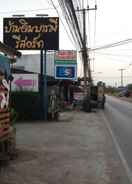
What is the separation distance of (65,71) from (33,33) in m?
11.9

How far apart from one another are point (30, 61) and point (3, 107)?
44.3 meters

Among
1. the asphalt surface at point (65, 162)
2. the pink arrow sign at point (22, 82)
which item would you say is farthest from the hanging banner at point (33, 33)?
the asphalt surface at point (65, 162)

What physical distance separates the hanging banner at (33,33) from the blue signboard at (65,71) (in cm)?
1069

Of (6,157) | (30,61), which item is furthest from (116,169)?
(30,61)

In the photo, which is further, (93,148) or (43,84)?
(43,84)

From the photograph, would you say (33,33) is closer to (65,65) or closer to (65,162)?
(65,65)

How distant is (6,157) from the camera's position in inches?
488

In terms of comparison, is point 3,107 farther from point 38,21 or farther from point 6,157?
point 38,21

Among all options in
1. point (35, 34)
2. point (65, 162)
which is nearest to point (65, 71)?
point (35, 34)

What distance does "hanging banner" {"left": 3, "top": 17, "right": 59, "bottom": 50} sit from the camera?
29656 millimetres

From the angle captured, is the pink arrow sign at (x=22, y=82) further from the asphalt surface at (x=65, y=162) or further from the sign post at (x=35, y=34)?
the asphalt surface at (x=65, y=162)

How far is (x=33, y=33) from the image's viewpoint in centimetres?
→ 2978

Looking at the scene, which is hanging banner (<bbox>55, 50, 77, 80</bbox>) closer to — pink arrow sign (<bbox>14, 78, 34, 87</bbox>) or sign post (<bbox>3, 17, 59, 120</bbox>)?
pink arrow sign (<bbox>14, 78, 34, 87</bbox>)

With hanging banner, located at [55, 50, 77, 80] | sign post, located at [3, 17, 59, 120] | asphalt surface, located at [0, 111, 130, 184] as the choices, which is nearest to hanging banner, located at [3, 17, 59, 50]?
sign post, located at [3, 17, 59, 120]
